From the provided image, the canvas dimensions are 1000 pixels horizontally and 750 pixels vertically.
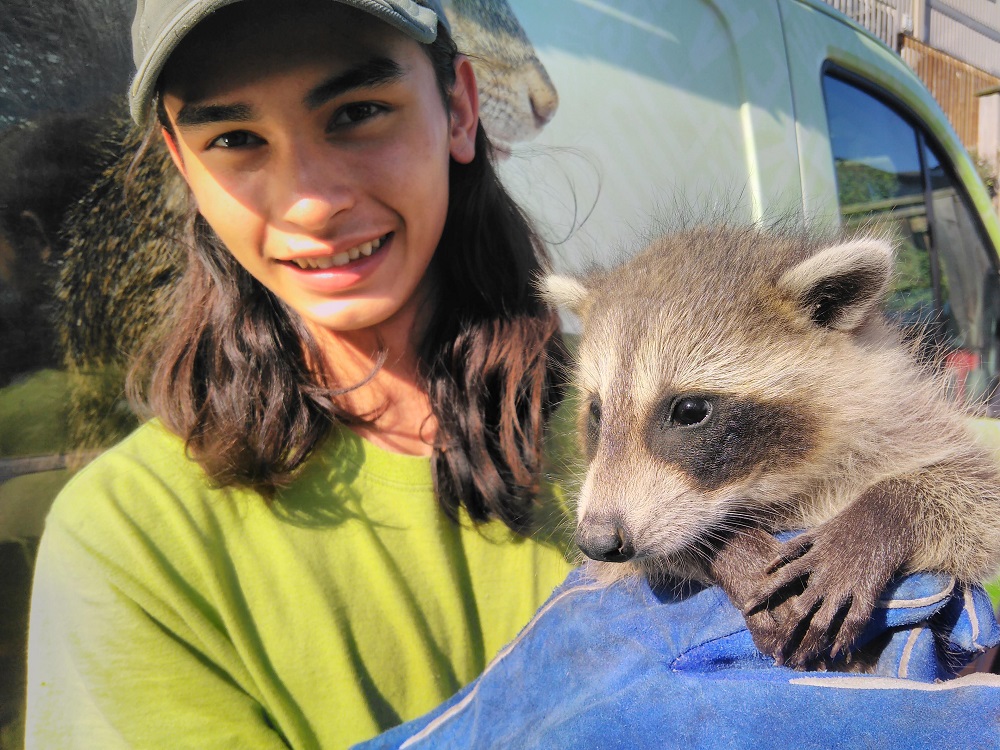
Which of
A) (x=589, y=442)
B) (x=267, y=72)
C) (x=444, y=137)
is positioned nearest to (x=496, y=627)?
(x=589, y=442)

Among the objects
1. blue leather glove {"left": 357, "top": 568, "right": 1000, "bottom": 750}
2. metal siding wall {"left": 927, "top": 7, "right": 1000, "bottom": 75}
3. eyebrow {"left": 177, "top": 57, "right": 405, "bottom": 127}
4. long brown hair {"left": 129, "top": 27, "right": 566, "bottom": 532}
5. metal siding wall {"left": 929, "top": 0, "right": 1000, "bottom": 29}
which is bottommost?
blue leather glove {"left": 357, "top": 568, "right": 1000, "bottom": 750}

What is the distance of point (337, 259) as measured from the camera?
2061 mm

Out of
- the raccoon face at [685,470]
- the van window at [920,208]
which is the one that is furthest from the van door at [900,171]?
the raccoon face at [685,470]

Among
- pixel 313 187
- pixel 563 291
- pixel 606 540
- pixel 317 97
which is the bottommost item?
pixel 606 540

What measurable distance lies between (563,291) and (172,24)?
1412mm

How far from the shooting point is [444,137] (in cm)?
215

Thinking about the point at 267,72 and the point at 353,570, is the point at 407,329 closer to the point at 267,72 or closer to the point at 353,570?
the point at 353,570

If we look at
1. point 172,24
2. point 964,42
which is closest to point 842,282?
point 172,24

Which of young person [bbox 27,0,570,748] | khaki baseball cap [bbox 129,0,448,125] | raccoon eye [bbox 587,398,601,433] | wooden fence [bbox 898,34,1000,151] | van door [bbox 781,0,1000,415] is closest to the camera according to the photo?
khaki baseball cap [bbox 129,0,448,125]

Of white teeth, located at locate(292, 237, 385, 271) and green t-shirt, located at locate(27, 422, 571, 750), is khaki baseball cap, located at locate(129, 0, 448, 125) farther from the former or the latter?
green t-shirt, located at locate(27, 422, 571, 750)

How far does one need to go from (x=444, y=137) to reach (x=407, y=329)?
2.13 ft

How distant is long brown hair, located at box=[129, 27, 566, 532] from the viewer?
2.12m

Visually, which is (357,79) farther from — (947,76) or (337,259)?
(947,76)

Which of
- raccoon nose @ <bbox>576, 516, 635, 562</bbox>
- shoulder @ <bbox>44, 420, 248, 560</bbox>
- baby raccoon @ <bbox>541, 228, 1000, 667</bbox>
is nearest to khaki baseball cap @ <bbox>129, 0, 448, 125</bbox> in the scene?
shoulder @ <bbox>44, 420, 248, 560</bbox>
